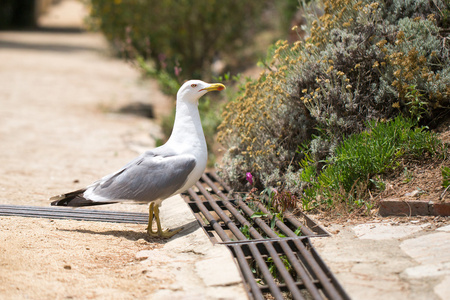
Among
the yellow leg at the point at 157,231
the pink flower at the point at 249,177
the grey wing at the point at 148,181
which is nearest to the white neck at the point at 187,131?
the grey wing at the point at 148,181

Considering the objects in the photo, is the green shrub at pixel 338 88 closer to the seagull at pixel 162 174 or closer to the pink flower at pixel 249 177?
the pink flower at pixel 249 177

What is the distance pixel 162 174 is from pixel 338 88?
5.72ft

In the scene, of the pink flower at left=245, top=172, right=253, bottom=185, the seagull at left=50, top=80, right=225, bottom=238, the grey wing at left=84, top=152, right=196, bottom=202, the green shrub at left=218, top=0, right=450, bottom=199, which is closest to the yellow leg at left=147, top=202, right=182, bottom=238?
the seagull at left=50, top=80, right=225, bottom=238

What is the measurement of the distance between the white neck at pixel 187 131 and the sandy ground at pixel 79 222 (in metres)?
0.65

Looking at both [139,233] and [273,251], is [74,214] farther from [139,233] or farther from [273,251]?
[273,251]

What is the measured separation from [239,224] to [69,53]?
1636 cm

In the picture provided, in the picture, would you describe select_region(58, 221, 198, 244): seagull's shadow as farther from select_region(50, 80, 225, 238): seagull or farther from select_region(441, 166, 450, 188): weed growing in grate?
select_region(441, 166, 450, 188): weed growing in grate

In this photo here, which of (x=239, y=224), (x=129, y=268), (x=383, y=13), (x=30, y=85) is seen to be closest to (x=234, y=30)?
(x=30, y=85)

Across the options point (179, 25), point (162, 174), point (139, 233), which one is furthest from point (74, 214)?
point (179, 25)

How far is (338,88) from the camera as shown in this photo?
4535 millimetres

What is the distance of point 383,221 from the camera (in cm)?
370

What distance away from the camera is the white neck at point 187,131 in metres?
4.13

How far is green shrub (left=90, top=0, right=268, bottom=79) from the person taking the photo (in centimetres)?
1041

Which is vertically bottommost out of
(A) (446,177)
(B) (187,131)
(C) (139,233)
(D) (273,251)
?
(C) (139,233)
